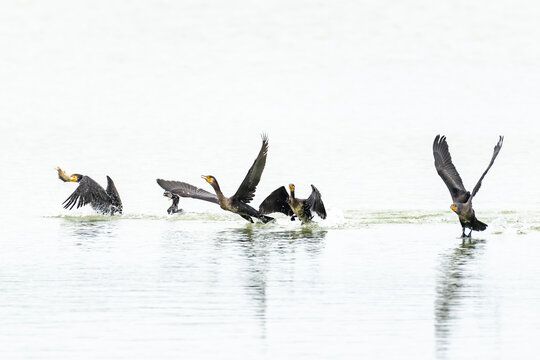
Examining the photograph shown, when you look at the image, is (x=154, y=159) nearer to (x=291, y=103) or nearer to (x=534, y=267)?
(x=534, y=267)

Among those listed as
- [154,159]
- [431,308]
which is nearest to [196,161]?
[154,159]

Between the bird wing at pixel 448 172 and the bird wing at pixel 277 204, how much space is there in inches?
99.2

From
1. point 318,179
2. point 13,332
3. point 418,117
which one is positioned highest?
point 418,117

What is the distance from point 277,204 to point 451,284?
656cm

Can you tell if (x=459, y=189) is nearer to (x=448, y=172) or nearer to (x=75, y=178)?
(x=448, y=172)

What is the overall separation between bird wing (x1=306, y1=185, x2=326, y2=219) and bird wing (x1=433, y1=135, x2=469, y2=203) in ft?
6.25

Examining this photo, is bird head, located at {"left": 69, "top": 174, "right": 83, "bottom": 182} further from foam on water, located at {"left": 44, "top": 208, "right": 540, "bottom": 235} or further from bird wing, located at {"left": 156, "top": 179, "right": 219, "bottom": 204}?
bird wing, located at {"left": 156, "top": 179, "right": 219, "bottom": 204}

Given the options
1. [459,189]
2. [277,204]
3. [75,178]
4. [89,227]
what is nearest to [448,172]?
[459,189]

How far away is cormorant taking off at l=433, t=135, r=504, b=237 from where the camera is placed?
17.6 metres

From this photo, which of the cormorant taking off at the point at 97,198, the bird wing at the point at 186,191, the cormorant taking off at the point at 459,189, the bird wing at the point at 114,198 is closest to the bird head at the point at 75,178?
the cormorant taking off at the point at 97,198

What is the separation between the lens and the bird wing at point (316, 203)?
63.1ft

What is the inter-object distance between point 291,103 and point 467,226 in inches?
2016

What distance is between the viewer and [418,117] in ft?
197

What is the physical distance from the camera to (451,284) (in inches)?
539
